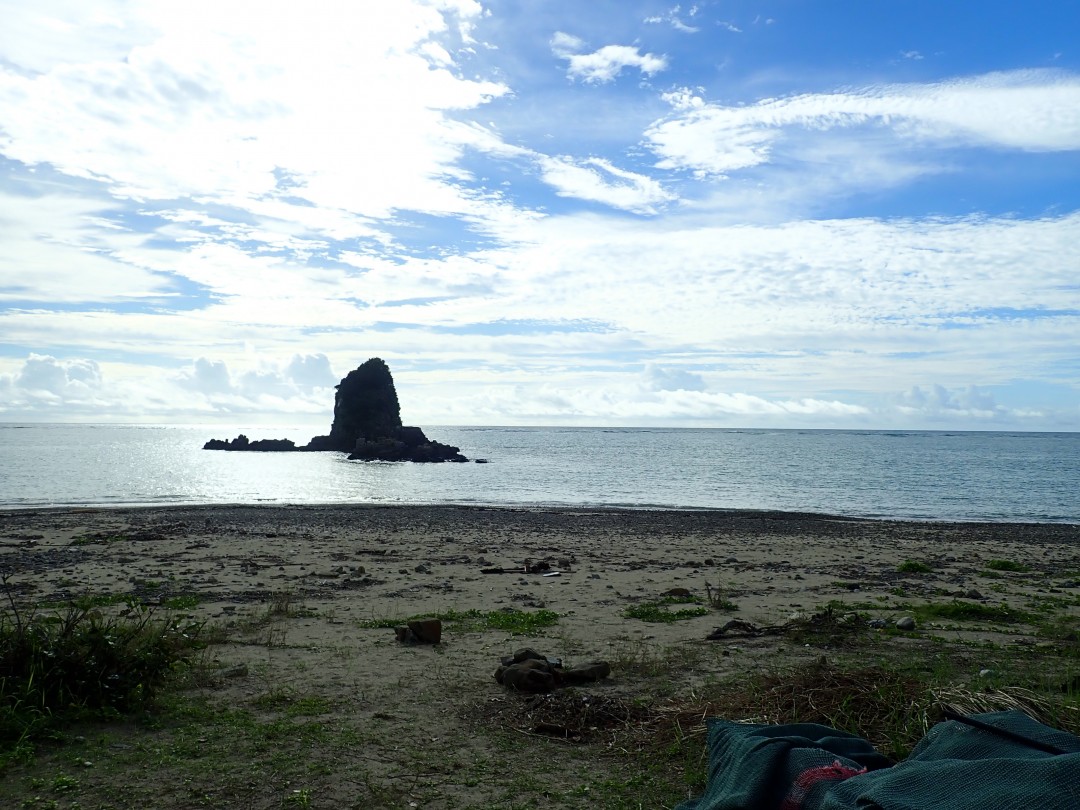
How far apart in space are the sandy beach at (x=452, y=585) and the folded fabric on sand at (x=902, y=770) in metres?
1.62

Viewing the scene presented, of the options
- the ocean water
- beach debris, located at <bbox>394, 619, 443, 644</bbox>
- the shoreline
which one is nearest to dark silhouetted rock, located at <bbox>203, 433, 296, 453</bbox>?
the ocean water

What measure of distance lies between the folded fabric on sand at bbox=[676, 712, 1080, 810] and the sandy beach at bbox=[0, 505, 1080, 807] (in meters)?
1.62

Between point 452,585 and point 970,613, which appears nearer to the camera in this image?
point 970,613

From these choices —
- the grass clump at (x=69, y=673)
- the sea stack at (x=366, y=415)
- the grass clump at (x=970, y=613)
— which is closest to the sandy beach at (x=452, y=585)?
the grass clump at (x=970, y=613)

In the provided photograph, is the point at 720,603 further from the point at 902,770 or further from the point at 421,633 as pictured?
the point at 902,770

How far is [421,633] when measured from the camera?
980 centimetres

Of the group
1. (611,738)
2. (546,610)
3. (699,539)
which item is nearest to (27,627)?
(611,738)

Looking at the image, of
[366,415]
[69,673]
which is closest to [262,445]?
[366,415]

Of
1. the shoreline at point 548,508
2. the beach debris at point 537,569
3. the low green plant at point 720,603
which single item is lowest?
the shoreline at point 548,508

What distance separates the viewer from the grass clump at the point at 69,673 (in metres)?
6.38

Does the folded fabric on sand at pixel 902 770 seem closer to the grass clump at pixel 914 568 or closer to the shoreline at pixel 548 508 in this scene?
the grass clump at pixel 914 568

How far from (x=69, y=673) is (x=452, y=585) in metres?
8.30

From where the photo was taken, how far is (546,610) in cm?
1232

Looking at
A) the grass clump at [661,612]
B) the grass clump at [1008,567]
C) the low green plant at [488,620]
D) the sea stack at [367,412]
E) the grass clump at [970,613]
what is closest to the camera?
the low green plant at [488,620]
